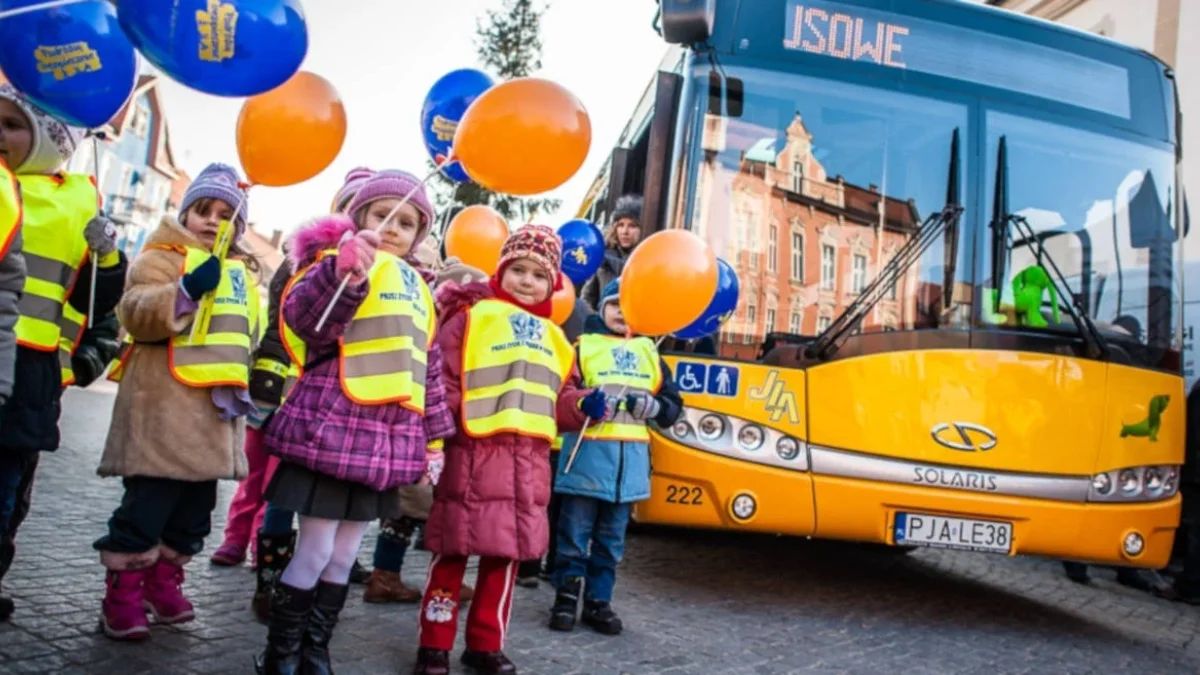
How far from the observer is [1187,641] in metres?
5.29

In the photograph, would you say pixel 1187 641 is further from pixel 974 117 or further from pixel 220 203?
pixel 220 203

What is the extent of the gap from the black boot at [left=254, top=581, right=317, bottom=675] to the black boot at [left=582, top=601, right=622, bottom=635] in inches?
58.8

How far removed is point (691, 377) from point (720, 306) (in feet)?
1.30

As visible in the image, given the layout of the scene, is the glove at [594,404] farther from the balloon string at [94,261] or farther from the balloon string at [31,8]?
the balloon string at [31,8]

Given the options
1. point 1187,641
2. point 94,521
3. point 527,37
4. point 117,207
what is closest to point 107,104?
point 94,521

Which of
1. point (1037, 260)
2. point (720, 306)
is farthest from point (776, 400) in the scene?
point (1037, 260)

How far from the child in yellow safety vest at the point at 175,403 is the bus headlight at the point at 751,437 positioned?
2.33 meters

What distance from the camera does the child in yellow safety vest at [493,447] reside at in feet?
10.6

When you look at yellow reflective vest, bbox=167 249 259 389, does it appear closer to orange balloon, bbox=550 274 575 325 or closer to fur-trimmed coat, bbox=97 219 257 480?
fur-trimmed coat, bbox=97 219 257 480

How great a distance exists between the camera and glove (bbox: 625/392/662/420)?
4098 mm

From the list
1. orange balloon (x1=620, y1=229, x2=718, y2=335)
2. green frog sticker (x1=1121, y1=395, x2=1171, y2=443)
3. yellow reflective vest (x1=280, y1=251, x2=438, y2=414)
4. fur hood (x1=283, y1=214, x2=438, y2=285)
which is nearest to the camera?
yellow reflective vest (x1=280, y1=251, x2=438, y2=414)

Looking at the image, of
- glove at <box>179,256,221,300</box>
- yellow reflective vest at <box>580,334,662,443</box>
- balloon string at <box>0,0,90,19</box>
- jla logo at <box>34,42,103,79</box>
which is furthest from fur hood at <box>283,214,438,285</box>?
yellow reflective vest at <box>580,334,662,443</box>

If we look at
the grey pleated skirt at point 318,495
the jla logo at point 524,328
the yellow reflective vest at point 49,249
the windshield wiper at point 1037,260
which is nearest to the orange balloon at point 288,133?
the yellow reflective vest at point 49,249

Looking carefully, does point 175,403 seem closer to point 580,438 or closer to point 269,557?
point 269,557
